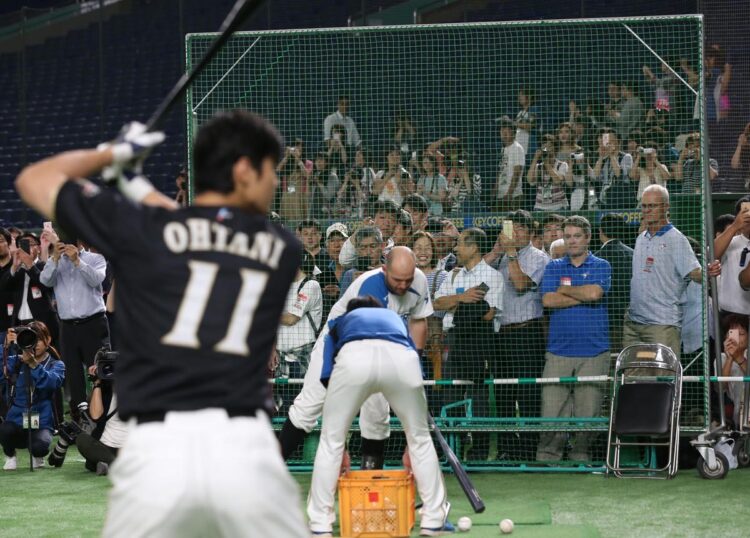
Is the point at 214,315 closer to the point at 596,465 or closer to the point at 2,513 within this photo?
the point at 2,513

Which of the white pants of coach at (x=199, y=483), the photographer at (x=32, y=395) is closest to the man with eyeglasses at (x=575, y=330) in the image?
the photographer at (x=32, y=395)

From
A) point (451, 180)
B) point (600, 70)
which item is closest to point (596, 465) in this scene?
point (451, 180)

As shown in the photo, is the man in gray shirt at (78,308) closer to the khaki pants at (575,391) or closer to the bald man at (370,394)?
the khaki pants at (575,391)

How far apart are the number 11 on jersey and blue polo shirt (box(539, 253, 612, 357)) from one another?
6.91 meters

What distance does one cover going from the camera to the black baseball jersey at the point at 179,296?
10.6ft

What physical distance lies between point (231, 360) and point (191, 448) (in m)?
0.26

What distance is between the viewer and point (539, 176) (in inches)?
401

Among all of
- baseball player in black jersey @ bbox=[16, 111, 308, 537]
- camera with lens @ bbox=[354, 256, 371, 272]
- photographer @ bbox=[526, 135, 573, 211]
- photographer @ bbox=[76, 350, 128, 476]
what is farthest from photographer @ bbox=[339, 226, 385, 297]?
baseball player in black jersey @ bbox=[16, 111, 308, 537]

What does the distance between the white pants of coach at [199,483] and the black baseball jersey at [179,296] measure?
0.08 m


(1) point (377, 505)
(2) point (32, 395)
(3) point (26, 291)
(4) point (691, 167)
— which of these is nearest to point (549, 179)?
(4) point (691, 167)

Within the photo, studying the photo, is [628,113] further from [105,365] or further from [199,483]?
[199,483]

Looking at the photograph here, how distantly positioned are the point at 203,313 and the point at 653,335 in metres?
7.19

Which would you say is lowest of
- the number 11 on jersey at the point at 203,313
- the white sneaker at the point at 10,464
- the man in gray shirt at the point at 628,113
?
the white sneaker at the point at 10,464

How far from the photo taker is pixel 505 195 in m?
10.2
